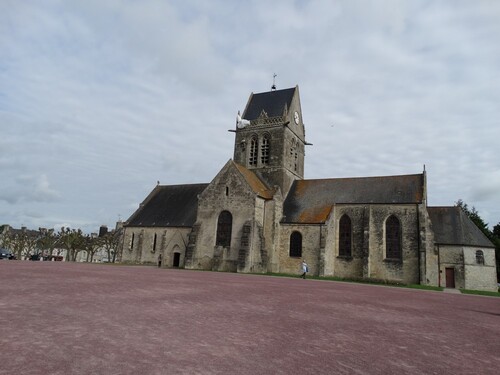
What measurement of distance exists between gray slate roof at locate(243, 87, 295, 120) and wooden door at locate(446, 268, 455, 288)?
2210cm

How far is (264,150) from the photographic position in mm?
40500

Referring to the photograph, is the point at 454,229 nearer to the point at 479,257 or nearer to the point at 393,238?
the point at 479,257

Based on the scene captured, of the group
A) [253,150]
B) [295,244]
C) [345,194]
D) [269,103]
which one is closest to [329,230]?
[295,244]

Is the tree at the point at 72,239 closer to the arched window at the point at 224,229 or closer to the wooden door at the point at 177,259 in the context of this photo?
the wooden door at the point at 177,259

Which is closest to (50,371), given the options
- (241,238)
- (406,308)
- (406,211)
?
(406,308)

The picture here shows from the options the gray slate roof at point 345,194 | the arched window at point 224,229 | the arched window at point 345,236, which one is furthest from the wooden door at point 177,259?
the arched window at point 345,236

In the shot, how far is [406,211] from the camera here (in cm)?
3159

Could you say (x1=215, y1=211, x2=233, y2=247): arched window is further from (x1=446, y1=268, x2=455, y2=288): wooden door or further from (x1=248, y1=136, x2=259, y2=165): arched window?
(x1=446, y1=268, x2=455, y2=288): wooden door

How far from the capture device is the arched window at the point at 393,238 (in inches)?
1242

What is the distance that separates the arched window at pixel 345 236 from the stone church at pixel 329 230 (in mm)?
89

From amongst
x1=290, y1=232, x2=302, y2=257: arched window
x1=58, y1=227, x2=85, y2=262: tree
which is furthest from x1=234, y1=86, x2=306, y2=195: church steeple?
x1=58, y1=227, x2=85, y2=262: tree

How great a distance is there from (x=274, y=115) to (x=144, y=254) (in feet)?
69.5

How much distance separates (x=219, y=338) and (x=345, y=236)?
2849 cm

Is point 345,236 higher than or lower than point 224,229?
lower
